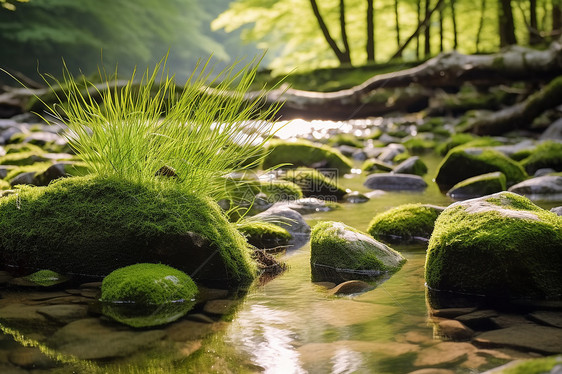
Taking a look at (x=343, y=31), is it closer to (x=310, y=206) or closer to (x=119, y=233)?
(x=310, y=206)

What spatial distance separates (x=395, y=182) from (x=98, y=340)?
6.09 meters

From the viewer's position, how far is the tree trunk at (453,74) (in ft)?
42.9

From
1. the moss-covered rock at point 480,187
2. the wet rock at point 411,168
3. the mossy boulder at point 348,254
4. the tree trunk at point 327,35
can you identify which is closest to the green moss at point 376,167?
the wet rock at point 411,168

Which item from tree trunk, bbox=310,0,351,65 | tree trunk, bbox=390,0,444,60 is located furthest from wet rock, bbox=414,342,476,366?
tree trunk, bbox=310,0,351,65

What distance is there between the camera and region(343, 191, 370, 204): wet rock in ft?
23.8

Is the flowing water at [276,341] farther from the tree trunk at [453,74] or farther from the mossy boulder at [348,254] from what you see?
the tree trunk at [453,74]

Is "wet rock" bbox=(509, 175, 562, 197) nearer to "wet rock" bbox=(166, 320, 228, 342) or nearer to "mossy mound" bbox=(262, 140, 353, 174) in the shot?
"mossy mound" bbox=(262, 140, 353, 174)

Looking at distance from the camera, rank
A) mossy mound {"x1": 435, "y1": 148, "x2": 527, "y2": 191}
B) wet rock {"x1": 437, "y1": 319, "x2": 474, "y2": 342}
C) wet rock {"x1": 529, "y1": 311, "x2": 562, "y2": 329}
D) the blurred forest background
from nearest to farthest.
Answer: wet rock {"x1": 437, "y1": 319, "x2": 474, "y2": 342}, wet rock {"x1": 529, "y1": 311, "x2": 562, "y2": 329}, mossy mound {"x1": 435, "y1": 148, "x2": 527, "y2": 191}, the blurred forest background

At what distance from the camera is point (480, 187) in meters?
7.27

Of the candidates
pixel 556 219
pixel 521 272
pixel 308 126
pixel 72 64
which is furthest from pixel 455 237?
pixel 72 64

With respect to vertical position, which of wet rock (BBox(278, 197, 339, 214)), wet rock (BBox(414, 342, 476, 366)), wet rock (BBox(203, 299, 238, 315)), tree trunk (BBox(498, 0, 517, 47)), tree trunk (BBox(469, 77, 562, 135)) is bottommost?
wet rock (BBox(414, 342, 476, 366))

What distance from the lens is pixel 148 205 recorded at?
3.95 m

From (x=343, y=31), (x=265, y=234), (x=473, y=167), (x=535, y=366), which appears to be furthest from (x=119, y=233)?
(x=343, y=31)

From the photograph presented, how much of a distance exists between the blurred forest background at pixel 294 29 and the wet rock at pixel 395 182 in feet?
37.9
